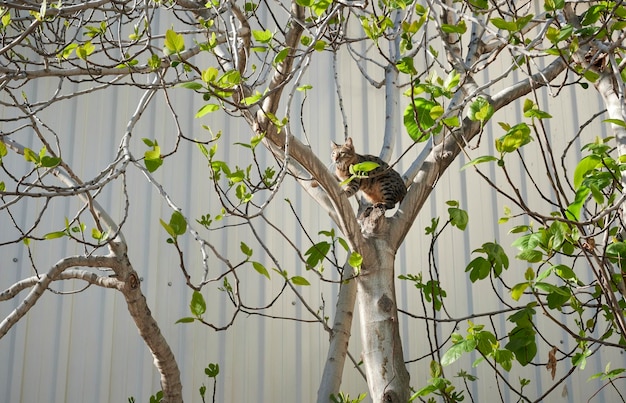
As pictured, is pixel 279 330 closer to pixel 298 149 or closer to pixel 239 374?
pixel 239 374

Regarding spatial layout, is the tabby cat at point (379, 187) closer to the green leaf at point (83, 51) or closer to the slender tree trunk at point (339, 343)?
the slender tree trunk at point (339, 343)

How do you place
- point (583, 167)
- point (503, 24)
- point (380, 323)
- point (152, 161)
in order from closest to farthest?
1. point (583, 167)
2. point (503, 24)
3. point (152, 161)
4. point (380, 323)

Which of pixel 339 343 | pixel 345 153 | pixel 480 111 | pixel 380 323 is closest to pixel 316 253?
pixel 380 323

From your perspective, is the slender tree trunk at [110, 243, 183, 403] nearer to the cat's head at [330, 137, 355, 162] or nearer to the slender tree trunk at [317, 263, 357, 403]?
the slender tree trunk at [317, 263, 357, 403]

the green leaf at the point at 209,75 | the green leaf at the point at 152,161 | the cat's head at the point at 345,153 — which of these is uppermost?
the cat's head at the point at 345,153

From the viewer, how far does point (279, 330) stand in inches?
157

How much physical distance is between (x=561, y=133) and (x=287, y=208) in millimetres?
1671

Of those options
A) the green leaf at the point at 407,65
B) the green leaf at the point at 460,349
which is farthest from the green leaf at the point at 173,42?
the green leaf at the point at 460,349

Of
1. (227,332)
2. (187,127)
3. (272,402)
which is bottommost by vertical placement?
(272,402)

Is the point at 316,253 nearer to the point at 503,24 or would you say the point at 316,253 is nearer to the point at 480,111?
the point at 480,111

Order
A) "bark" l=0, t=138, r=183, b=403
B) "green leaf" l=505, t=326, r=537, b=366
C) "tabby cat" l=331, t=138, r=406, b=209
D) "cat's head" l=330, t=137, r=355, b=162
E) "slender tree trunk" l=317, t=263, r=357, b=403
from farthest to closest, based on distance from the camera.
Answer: "cat's head" l=330, t=137, r=355, b=162, "tabby cat" l=331, t=138, r=406, b=209, "bark" l=0, t=138, r=183, b=403, "slender tree trunk" l=317, t=263, r=357, b=403, "green leaf" l=505, t=326, r=537, b=366

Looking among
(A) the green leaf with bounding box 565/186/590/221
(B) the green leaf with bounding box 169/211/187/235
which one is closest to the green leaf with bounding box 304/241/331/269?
(B) the green leaf with bounding box 169/211/187/235

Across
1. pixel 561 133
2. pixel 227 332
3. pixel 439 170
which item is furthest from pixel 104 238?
pixel 561 133

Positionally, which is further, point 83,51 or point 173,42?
point 83,51
